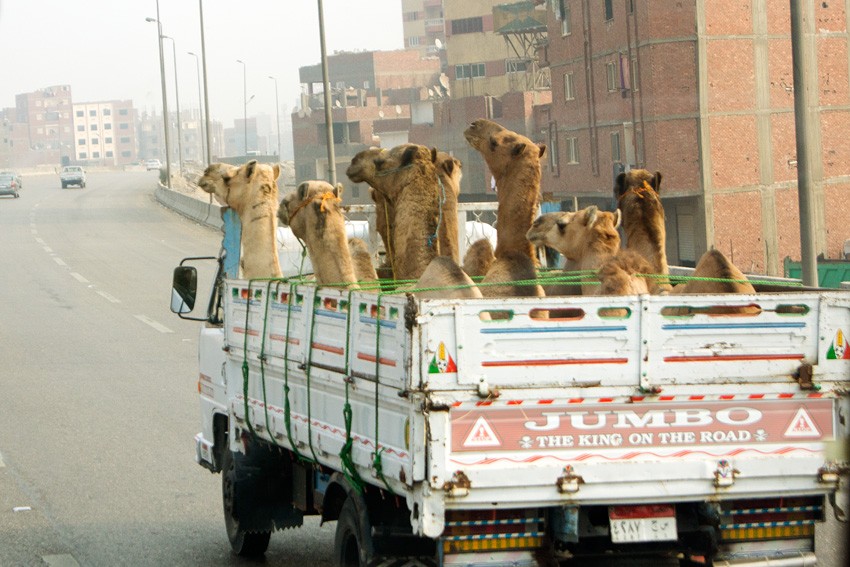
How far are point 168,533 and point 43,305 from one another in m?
20.1

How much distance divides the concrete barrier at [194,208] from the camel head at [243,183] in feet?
123

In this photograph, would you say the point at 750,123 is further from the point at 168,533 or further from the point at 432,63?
the point at 432,63

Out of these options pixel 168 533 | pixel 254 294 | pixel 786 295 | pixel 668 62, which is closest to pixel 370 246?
pixel 168 533

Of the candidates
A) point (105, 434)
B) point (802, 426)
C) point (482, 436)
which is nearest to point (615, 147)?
point (105, 434)

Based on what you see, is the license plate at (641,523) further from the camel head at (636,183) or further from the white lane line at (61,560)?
the white lane line at (61,560)

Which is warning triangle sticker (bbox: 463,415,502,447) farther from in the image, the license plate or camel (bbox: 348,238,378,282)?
camel (bbox: 348,238,378,282)

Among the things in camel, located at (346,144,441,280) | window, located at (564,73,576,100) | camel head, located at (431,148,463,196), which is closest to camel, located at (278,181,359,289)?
camel, located at (346,144,441,280)

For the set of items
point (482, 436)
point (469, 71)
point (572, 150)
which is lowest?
point (482, 436)

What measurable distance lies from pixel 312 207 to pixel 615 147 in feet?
149

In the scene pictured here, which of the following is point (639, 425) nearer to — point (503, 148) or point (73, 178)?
point (503, 148)

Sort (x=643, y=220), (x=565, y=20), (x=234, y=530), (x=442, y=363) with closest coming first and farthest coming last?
(x=442, y=363) < (x=234, y=530) < (x=643, y=220) < (x=565, y=20)

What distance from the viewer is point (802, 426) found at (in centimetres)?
641

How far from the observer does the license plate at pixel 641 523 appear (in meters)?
6.22

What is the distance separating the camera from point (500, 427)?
5.99 m
